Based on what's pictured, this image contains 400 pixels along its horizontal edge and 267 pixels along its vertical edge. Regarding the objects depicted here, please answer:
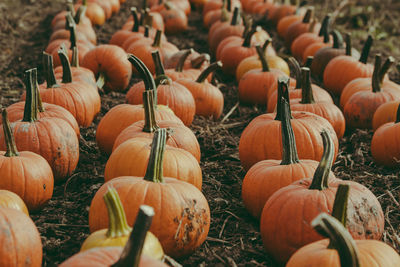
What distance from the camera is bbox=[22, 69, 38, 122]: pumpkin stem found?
4828mm

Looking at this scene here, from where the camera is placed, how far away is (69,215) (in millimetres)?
4477

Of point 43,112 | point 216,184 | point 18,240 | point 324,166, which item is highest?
point 324,166

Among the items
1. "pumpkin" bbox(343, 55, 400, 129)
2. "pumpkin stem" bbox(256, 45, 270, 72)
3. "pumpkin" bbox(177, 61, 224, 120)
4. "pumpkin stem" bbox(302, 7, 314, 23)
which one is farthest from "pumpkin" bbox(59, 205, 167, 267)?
"pumpkin stem" bbox(302, 7, 314, 23)

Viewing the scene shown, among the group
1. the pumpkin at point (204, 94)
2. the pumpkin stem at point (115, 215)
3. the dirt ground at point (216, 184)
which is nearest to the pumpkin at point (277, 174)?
the dirt ground at point (216, 184)

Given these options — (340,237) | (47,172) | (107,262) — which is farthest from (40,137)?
(340,237)

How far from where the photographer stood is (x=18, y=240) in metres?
3.14

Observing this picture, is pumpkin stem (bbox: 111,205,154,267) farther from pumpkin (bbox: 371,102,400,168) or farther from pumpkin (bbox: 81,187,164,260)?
pumpkin (bbox: 371,102,400,168)

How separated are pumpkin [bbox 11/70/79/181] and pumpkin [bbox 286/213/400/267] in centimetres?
261

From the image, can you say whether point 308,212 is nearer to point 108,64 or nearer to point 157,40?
point 108,64

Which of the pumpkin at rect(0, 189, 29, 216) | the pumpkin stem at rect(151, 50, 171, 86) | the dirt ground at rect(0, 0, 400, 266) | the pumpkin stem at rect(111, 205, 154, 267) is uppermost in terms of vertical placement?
the pumpkin stem at rect(111, 205, 154, 267)

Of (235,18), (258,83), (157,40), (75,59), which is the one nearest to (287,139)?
(258,83)

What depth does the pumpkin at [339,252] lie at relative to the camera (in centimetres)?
267

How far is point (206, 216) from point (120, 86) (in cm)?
465

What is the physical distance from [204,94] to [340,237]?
4.49 m
